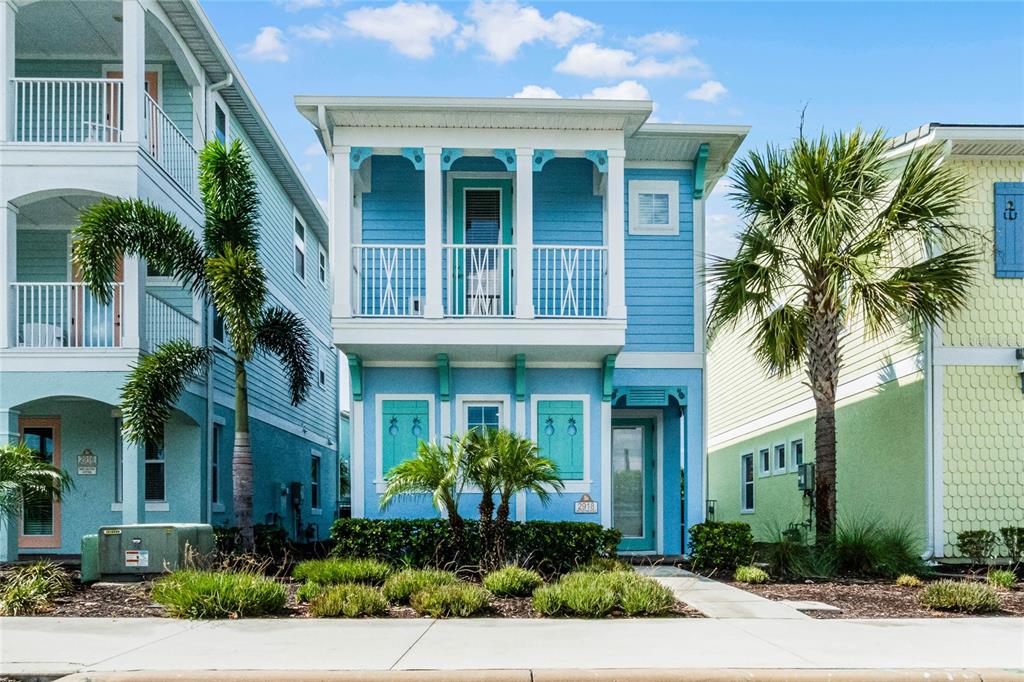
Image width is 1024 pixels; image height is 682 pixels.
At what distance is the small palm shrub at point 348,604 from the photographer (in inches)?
416

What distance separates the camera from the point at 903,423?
55.0 feet

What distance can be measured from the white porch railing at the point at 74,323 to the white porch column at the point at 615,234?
23.4ft

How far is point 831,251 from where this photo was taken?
48.7 feet

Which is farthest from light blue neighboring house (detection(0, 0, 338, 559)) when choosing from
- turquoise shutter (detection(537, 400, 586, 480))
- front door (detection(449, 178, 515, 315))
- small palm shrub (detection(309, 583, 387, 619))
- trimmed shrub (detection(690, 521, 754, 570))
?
trimmed shrub (detection(690, 521, 754, 570))

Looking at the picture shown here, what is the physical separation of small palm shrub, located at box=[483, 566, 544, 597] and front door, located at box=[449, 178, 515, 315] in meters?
5.63

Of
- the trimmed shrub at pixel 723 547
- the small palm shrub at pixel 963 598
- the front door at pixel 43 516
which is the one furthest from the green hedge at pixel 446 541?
the front door at pixel 43 516

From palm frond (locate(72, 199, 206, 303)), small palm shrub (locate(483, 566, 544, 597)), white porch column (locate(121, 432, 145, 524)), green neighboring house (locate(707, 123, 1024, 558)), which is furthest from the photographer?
green neighboring house (locate(707, 123, 1024, 558))

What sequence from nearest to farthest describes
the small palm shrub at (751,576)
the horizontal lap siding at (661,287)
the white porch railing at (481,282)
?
the small palm shrub at (751,576) < the white porch railing at (481,282) < the horizontal lap siding at (661,287)

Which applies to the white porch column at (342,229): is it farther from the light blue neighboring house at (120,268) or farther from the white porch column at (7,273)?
the white porch column at (7,273)

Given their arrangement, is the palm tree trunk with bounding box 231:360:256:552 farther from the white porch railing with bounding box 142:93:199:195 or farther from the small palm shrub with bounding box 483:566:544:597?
the small palm shrub with bounding box 483:566:544:597

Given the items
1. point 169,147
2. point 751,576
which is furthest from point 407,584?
point 169,147

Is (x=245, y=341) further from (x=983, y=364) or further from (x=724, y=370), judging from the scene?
(x=724, y=370)

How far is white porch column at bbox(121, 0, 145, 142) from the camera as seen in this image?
50.6 feet

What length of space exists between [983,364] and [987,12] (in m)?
5.01
